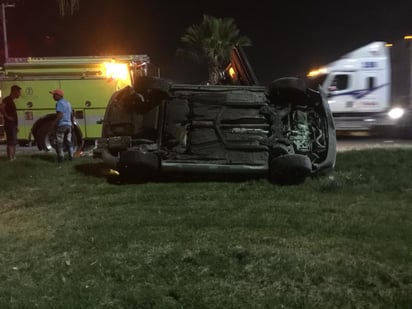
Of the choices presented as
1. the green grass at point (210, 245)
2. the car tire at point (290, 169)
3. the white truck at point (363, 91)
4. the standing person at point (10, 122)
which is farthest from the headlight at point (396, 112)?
the car tire at point (290, 169)

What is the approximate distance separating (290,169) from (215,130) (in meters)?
1.30

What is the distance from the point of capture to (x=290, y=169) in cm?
807

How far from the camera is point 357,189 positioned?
7.95m

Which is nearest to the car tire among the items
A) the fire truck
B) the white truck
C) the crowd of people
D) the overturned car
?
the overturned car

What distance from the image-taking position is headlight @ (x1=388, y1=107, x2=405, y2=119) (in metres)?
19.4

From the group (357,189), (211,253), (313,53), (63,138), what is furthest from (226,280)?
(313,53)

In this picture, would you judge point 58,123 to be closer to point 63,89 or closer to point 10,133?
point 10,133

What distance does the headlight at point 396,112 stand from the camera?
63.8 ft

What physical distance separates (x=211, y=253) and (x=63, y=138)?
26.6ft

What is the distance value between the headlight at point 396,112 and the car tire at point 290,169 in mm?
12177

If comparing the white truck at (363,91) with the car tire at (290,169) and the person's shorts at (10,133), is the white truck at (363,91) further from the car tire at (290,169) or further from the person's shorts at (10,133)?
the car tire at (290,169)

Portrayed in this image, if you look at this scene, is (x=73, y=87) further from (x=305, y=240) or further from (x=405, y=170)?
(x=305, y=240)

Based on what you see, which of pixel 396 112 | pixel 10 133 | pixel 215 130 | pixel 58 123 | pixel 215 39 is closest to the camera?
pixel 215 130

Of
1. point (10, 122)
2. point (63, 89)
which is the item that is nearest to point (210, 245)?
point (10, 122)
